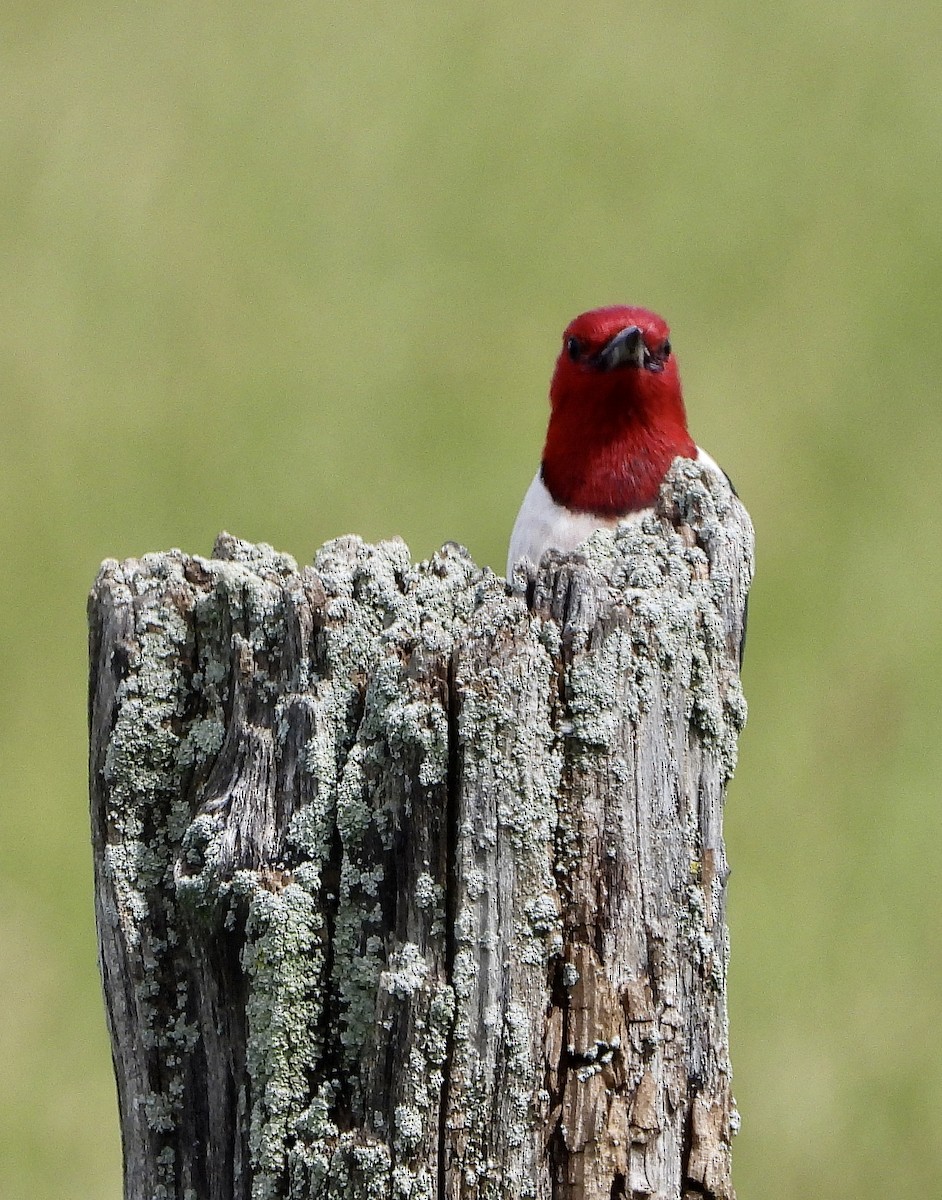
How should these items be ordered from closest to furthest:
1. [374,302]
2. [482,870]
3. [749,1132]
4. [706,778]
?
[482,870]
[706,778]
[749,1132]
[374,302]

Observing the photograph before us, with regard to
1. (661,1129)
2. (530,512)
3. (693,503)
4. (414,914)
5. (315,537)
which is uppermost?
(315,537)

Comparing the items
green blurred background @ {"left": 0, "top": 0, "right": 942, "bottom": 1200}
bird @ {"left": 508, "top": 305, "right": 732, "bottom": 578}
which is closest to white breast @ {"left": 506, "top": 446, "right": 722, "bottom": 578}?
bird @ {"left": 508, "top": 305, "right": 732, "bottom": 578}

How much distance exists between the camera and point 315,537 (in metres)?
8.82

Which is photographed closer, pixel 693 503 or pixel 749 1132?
pixel 693 503

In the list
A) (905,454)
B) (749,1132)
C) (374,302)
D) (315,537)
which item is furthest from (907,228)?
(749,1132)

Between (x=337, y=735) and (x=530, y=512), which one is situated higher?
(x=530, y=512)

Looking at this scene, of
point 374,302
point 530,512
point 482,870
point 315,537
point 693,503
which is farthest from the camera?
point 374,302

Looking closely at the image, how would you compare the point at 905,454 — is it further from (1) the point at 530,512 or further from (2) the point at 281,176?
(1) the point at 530,512

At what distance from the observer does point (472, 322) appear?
32.3ft

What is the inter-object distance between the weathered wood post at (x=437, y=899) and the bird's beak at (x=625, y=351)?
180 cm

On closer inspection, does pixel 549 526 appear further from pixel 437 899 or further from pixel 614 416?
pixel 437 899

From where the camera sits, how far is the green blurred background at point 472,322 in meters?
7.95

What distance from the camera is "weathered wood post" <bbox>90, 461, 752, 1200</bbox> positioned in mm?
2383

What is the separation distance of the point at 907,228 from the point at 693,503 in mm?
8019
